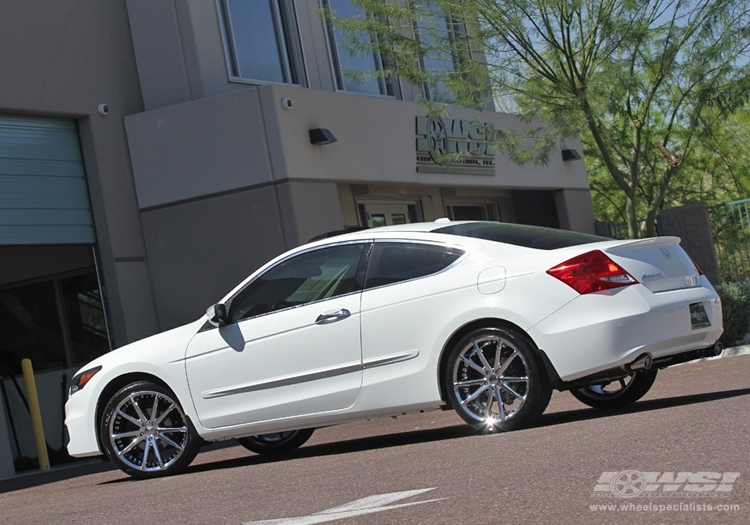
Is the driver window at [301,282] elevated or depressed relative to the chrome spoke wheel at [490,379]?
elevated

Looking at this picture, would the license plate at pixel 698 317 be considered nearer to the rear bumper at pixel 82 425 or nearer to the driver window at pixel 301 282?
the driver window at pixel 301 282

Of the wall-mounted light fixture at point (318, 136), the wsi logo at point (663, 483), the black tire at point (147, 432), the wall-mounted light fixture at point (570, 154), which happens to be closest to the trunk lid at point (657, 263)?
the wsi logo at point (663, 483)

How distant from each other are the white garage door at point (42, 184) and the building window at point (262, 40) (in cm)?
255

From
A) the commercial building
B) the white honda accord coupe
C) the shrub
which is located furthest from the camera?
the shrub

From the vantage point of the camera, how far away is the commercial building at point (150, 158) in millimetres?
14062

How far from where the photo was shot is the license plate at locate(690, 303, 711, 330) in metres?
7.52

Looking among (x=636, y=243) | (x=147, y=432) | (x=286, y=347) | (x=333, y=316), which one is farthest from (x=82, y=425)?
(x=636, y=243)

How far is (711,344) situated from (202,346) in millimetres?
3641

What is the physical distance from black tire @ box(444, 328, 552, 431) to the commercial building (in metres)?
7.12

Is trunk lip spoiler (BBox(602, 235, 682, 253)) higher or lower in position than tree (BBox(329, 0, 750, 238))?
lower

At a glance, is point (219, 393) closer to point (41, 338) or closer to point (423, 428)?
point (423, 428)

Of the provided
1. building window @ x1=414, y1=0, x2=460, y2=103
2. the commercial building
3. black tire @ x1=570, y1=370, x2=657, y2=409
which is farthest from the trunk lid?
building window @ x1=414, y1=0, x2=460, y2=103

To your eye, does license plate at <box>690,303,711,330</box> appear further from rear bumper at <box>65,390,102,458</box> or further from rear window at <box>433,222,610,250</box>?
rear bumper at <box>65,390,102,458</box>

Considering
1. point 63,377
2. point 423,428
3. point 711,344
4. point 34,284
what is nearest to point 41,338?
point 34,284
